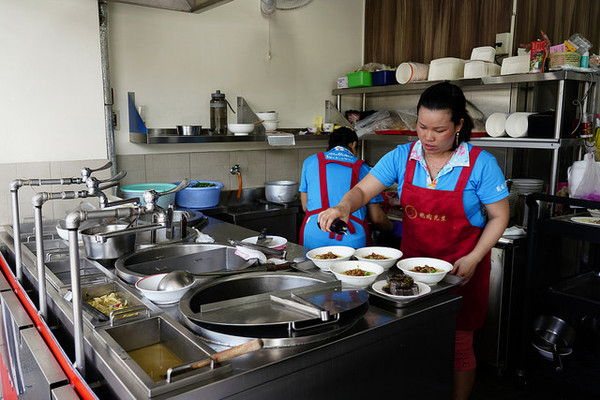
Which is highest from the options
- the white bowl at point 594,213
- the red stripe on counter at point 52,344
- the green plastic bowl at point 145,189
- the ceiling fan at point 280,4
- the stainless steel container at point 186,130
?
the ceiling fan at point 280,4

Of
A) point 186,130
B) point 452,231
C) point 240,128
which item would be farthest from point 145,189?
point 452,231

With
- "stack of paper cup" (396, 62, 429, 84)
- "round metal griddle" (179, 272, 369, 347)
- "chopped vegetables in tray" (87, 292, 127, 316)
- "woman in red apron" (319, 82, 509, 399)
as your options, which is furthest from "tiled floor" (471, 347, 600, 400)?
"stack of paper cup" (396, 62, 429, 84)

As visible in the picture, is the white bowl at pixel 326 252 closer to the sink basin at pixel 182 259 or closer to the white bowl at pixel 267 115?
the sink basin at pixel 182 259

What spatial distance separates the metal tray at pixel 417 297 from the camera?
5.37 ft

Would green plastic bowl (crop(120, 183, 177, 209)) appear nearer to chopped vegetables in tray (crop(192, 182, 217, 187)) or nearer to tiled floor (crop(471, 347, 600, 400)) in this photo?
chopped vegetables in tray (crop(192, 182, 217, 187))

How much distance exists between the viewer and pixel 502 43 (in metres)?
3.78

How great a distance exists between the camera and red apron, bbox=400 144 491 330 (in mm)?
2322

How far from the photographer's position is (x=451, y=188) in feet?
7.56

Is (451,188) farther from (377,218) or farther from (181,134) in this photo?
(181,134)

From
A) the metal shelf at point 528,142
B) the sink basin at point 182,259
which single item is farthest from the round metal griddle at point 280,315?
the metal shelf at point 528,142

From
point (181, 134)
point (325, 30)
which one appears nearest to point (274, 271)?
point (181, 134)

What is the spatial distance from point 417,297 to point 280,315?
0.49m

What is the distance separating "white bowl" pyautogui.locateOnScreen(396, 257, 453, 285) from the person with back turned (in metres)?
1.07

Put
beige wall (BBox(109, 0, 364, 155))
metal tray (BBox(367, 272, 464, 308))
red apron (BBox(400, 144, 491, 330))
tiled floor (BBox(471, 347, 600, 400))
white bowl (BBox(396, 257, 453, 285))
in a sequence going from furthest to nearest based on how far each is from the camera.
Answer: beige wall (BBox(109, 0, 364, 155))
tiled floor (BBox(471, 347, 600, 400))
red apron (BBox(400, 144, 491, 330))
white bowl (BBox(396, 257, 453, 285))
metal tray (BBox(367, 272, 464, 308))
